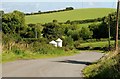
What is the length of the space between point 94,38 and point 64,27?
9.70 meters

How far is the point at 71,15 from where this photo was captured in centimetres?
13112

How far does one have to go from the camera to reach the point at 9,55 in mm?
36219

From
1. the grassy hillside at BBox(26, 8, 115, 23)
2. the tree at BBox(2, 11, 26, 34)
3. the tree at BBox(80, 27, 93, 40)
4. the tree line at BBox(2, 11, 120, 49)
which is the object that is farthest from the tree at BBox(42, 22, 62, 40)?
the grassy hillside at BBox(26, 8, 115, 23)

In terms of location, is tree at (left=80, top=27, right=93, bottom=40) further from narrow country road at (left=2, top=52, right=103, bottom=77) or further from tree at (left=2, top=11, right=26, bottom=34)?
narrow country road at (left=2, top=52, right=103, bottom=77)

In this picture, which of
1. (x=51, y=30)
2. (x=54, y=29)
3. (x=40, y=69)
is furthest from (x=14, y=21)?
(x=40, y=69)

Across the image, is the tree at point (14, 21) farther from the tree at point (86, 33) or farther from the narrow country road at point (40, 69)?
the narrow country road at point (40, 69)

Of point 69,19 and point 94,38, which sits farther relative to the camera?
point 69,19

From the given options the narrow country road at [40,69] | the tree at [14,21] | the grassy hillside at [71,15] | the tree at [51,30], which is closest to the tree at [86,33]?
the tree at [51,30]

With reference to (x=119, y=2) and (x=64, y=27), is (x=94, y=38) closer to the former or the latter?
(x=64, y=27)

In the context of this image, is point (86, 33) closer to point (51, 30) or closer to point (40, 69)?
point (51, 30)

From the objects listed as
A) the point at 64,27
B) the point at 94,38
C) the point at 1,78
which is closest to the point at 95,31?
the point at 94,38

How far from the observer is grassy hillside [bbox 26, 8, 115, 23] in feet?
406

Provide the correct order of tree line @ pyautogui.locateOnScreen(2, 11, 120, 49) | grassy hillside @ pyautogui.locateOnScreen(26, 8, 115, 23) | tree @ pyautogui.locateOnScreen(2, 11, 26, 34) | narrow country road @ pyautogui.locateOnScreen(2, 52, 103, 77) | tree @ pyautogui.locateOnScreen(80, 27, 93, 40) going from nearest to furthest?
narrow country road @ pyautogui.locateOnScreen(2, 52, 103, 77) → tree @ pyautogui.locateOnScreen(2, 11, 26, 34) → tree line @ pyautogui.locateOnScreen(2, 11, 120, 49) → tree @ pyautogui.locateOnScreen(80, 27, 93, 40) → grassy hillside @ pyautogui.locateOnScreen(26, 8, 115, 23)

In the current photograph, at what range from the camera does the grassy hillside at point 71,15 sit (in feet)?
406
